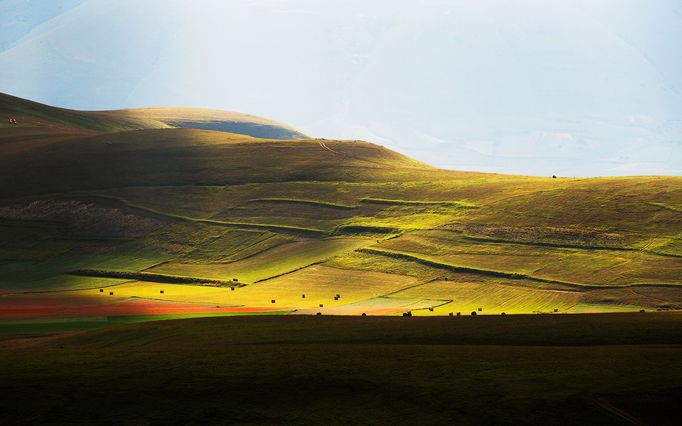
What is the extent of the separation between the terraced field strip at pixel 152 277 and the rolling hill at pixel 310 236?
0.25 m

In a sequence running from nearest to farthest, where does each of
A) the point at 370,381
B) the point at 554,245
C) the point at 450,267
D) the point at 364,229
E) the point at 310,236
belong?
the point at 370,381
the point at 450,267
the point at 554,245
the point at 310,236
the point at 364,229

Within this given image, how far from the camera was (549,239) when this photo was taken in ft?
363

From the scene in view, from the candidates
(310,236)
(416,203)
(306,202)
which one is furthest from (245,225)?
(416,203)

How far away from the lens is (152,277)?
371ft

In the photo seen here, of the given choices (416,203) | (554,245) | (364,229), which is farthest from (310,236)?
(554,245)

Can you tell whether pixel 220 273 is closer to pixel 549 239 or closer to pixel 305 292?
pixel 305 292

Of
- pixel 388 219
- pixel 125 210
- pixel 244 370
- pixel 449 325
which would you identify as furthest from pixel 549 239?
pixel 244 370

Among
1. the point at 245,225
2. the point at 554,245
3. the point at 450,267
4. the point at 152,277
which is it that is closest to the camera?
the point at 450,267

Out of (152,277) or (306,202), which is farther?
(306,202)

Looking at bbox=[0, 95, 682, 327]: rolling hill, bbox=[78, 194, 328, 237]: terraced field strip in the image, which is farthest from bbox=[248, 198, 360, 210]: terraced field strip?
bbox=[78, 194, 328, 237]: terraced field strip

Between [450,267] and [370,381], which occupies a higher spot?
[370,381]

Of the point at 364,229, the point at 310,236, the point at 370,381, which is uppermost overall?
the point at 364,229

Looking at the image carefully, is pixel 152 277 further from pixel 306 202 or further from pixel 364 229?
pixel 306 202

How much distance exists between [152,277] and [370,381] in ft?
256
